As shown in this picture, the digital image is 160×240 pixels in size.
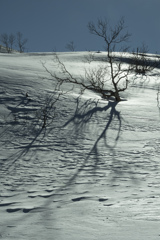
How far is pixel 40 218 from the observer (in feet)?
7.83

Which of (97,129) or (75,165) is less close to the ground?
(97,129)

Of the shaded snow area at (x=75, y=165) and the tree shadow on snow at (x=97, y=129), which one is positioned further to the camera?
the tree shadow on snow at (x=97, y=129)

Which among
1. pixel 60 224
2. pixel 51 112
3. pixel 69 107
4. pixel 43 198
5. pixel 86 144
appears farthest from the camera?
pixel 69 107

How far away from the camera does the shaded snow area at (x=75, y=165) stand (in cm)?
224

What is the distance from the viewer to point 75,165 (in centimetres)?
396

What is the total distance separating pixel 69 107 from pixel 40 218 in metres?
4.58

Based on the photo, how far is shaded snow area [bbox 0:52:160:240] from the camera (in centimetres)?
224

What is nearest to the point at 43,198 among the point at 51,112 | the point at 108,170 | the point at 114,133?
the point at 108,170

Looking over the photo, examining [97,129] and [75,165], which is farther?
[97,129]

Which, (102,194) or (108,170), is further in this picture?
(108,170)

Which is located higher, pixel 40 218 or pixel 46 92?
pixel 46 92

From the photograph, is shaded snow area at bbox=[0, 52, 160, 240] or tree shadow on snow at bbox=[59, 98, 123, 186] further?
tree shadow on snow at bbox=[59, 98, 123, 186]

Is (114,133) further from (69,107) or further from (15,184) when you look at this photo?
(15,184)

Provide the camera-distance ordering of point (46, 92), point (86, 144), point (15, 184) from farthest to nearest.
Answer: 1. point (46, 92)
2. point (86, 144)
3. point (15, 184)
